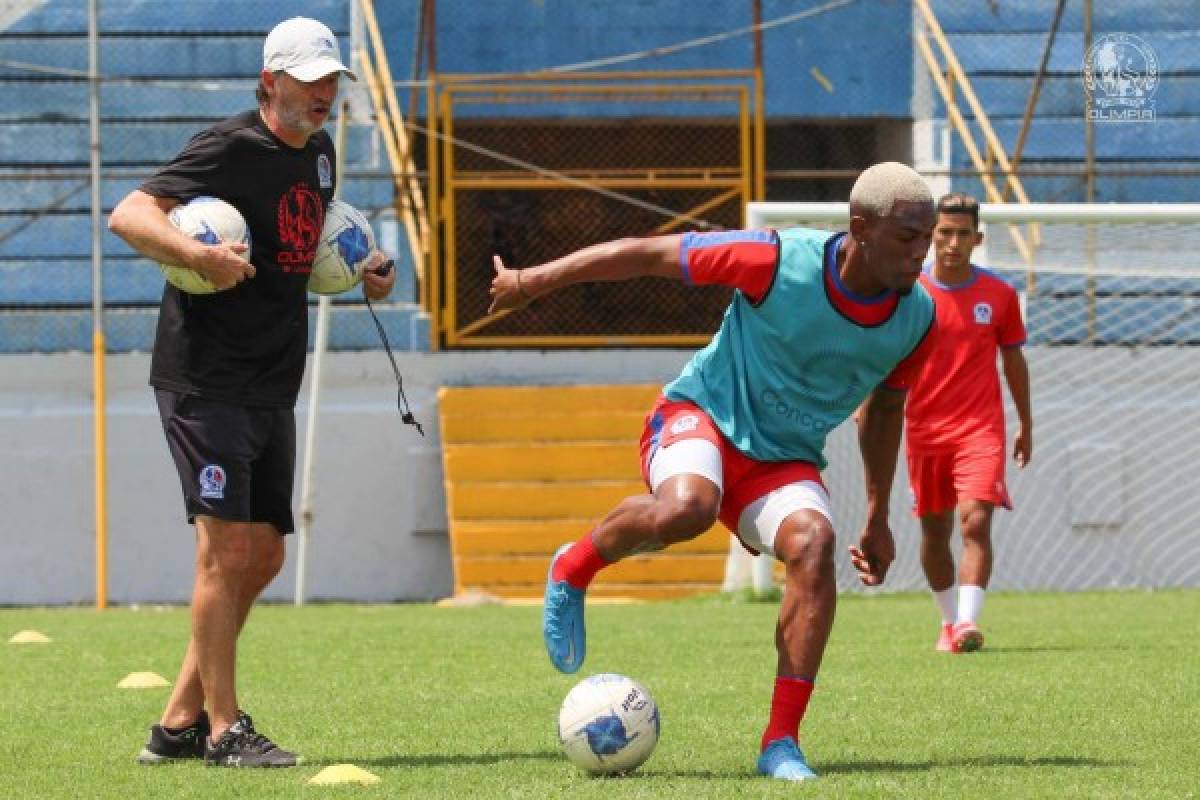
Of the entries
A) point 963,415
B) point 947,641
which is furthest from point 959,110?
point 947,641

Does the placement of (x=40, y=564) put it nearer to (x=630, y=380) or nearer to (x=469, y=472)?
(x=469, y=472)

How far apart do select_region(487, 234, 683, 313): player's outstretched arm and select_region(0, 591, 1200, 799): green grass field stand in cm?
130

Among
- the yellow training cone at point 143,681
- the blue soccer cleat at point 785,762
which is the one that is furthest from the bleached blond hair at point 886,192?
the yellow training cone at point 143,681

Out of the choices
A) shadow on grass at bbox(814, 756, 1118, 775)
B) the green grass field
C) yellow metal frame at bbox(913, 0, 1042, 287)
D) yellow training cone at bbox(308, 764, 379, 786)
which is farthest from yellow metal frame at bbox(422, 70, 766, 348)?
yellow training cone at bbox(308, 764, 379, 786)

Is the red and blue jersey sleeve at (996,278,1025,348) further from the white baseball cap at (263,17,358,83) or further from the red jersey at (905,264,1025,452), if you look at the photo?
the white baseball cap at (263,17,358,83)

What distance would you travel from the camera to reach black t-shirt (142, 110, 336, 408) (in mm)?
6500

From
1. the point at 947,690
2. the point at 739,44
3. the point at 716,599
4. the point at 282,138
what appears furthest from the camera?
the point at 739,44

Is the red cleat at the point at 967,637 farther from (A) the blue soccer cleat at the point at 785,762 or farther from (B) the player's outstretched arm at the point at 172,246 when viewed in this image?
(B) the player's outstretched arm at the point at 172,246

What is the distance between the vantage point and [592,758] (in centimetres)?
609

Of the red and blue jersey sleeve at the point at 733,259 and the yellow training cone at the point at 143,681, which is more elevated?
the red and blue jersey sleeve at the point at 733,259

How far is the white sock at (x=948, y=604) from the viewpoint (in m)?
10.7

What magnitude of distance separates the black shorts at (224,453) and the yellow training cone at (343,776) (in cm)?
85

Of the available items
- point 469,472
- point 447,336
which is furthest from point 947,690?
point 447,336

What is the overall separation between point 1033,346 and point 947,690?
9475 millimetres
